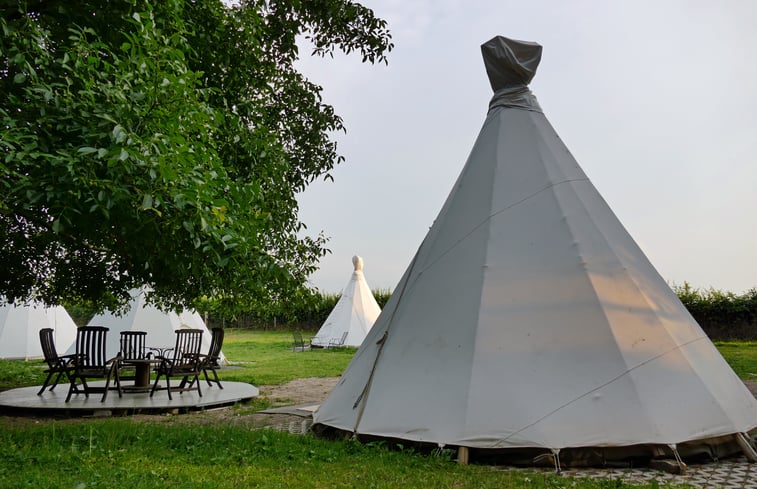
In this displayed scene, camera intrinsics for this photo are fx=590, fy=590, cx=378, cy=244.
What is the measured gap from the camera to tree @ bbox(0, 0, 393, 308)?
414 centimetres

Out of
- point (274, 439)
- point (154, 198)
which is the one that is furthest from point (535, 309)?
point (154, 198)

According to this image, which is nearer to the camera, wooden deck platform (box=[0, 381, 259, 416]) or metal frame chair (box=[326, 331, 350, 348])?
wooden deck platform (box=[0, 381, 259, 416])

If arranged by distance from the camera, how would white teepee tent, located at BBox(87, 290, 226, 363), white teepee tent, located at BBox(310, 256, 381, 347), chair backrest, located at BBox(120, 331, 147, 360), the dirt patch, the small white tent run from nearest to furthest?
1. chair backrest, located at BBox(120, 331, 147, 360)
2. the dirt patch
3. white teepee tent, located at BBox(87, 290, 226, 363)
4. the small white tent
5. white teepee tent, located at BBox(310, 256, 381, 347)

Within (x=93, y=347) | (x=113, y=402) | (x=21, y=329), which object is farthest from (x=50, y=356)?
(x=21, y=329)

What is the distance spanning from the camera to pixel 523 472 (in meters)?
4.92

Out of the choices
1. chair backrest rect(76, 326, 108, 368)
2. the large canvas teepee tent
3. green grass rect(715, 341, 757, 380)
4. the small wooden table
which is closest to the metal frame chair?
green grass rect(715, 341, 757, 380)

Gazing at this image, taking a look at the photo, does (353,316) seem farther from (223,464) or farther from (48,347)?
(223,464)

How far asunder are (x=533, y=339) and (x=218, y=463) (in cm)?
309

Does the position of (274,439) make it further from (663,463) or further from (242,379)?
(242,379)

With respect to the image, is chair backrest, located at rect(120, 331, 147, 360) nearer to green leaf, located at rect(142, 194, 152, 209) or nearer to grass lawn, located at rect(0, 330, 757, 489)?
grass lawn, located at rect(0, 330, 757, 489)

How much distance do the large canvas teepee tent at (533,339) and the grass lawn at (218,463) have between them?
1.26ft

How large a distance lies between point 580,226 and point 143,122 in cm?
447

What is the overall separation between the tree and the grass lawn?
5.28 feet

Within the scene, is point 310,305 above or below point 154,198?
below
